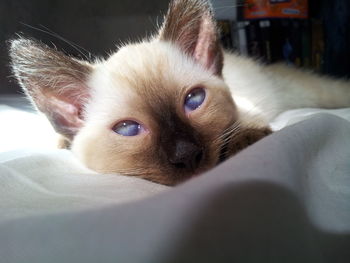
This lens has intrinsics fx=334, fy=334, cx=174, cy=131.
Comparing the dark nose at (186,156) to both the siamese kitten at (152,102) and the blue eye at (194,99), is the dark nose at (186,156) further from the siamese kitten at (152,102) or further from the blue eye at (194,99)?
the blue eye at (194,99)

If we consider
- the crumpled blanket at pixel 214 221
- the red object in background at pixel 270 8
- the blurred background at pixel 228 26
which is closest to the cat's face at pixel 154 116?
the crumpled blanket at pixel 214 221

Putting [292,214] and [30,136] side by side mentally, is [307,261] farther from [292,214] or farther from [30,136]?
[30,136]

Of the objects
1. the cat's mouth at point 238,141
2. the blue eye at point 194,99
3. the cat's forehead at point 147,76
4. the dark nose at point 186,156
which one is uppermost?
the cat's forehead at point 147,76

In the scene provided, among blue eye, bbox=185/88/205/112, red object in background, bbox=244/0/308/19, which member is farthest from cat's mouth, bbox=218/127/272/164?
A: red object in background, bbox=244/0/308/19

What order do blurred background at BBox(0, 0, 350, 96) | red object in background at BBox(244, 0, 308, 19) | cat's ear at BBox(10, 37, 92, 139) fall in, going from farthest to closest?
1. red object in background at BBox(244, 0, 308, 19)
2. blurred background at BBox(0, 0, 350, 96)
3. cat's ear at BBox(10, 37, 92, 139)

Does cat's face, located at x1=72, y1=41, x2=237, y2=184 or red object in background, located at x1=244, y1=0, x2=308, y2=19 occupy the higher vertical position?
cat's face, located at x1=72, y1=41, x2=237, y2=184

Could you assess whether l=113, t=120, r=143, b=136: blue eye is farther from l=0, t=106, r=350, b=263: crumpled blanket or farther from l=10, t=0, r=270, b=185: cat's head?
l=0, t=106, r=350, b=263: crumpled blanket

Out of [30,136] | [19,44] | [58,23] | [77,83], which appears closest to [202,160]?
[77,83]

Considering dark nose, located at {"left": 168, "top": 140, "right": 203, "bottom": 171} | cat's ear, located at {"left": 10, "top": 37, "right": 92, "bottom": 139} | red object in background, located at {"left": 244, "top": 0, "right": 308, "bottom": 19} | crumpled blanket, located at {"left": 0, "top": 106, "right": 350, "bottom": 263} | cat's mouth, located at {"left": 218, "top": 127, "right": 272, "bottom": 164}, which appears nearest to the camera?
crumpled blanket, located at {"left": 0, "top": 106, "right": 350, "bottom": 263}
